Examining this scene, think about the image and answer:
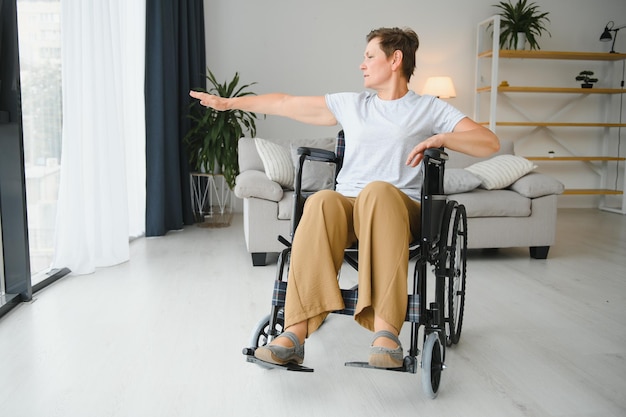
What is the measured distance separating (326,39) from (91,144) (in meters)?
3.34

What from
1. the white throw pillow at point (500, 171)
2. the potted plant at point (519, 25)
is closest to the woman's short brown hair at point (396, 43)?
the white throw pillow at point (500, 171)

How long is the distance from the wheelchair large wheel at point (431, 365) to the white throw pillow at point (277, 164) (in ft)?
6.90

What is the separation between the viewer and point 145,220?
471cm

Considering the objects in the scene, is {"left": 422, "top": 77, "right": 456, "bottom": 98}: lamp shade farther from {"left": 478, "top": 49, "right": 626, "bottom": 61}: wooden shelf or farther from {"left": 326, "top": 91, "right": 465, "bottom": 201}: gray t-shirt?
{"left": 326, "top": 91, "right": 465, "bottom": 201}: gray t-shirt

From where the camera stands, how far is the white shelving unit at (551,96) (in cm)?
614

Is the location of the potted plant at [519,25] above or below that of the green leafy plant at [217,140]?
above

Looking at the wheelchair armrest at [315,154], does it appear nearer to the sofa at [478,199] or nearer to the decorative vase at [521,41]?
the sofa at [478,199]

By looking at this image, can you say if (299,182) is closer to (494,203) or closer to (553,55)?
(494,203)

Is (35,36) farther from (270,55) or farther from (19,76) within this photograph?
(270,55)

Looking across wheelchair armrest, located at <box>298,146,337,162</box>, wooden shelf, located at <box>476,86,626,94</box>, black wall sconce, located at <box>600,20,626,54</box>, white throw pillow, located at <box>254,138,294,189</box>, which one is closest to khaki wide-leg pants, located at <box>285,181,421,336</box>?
wheelchair armrest, located at <box>298,146,337,162</box>

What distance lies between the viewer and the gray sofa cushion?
152 inches

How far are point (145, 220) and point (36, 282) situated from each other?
1.64 m

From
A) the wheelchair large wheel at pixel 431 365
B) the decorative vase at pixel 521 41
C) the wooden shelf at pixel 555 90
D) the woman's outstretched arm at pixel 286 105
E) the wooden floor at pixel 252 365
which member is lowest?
the wooden floor at pixel 252 365

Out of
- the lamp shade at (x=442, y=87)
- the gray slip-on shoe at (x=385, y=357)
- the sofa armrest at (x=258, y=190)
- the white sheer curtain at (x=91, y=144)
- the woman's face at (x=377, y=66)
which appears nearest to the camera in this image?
the gray slip-on shoe at (x=385, y=357)
